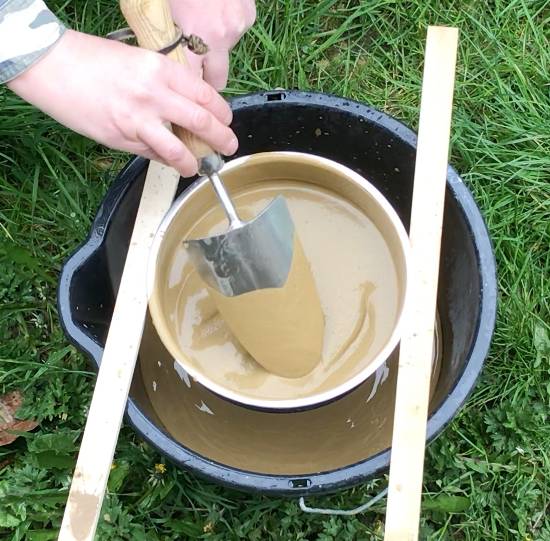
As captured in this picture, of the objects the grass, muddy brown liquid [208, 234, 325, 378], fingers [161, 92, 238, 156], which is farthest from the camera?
the grass

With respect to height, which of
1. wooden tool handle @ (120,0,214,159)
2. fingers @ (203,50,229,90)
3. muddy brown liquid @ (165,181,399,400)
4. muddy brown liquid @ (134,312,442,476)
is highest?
wooden tool handle @ (120,0,214,159)

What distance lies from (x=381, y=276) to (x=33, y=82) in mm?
585

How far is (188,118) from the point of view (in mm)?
881

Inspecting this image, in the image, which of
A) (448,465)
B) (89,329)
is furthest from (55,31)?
(448,465)

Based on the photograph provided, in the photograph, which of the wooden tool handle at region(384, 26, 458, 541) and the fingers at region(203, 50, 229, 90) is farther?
the fingers at region(203, 50, 229, 90)

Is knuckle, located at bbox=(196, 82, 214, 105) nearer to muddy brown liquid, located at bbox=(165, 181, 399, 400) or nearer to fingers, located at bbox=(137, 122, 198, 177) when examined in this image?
fingers, located at bbox=(137, 122, 198, 177)

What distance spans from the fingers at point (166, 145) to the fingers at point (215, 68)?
0.66 ft

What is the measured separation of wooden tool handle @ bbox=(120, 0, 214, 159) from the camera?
884 millimetres

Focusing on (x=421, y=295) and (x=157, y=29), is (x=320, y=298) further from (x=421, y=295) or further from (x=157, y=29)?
(x=157, y=29)

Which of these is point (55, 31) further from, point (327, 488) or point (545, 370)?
point (545, 370)

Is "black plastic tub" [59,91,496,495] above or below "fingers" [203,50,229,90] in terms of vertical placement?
below

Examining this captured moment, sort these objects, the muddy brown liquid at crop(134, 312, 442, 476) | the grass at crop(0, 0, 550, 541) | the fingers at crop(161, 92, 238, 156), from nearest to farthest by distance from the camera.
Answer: the fingers at crop(161, 92, 238, 156) < the muddy brown liquid at crop(134, 312, 442, 476) < the grass at crop(0, 0, 550, 541)

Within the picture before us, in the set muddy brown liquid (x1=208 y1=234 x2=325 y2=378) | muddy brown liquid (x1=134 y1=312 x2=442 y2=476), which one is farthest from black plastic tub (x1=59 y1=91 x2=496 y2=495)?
muddy brown liquid (x1=208 y1=234 x2=325 y2=378)

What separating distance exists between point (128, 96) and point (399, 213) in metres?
0.59
